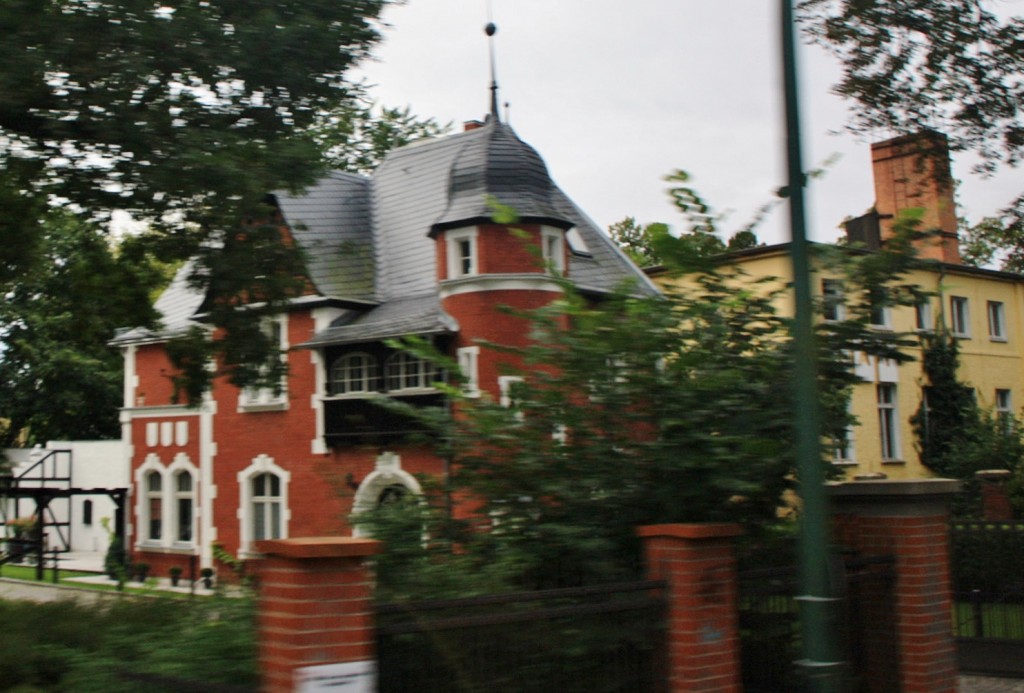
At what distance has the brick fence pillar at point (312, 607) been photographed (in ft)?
15.7

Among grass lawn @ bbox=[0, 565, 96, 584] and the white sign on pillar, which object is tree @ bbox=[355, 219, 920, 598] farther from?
grass lawn @ bbox=[0, 565, 96, 584]

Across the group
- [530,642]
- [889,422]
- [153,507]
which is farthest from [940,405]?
[530,642]

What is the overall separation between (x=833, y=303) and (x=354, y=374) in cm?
2319

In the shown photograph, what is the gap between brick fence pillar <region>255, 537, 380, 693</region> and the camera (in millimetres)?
4777

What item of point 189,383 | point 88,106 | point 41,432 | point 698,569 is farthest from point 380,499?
point 41,432

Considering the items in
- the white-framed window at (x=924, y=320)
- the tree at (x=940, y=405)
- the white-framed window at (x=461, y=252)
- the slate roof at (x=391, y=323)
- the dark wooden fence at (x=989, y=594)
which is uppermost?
the white-framed window at (x=461, y=252)

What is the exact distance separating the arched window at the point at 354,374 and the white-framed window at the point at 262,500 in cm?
318

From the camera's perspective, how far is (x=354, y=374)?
30094 mm

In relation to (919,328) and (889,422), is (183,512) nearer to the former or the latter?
(889,422)

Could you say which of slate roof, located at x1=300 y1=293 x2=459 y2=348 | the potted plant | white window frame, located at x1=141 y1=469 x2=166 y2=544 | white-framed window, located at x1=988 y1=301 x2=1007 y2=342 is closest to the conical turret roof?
slate roof, located at x1=300 y1=293 x2=459 y2=348

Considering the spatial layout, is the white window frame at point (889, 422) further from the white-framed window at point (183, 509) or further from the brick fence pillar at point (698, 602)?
the brick fence pillar at point (698, 602)

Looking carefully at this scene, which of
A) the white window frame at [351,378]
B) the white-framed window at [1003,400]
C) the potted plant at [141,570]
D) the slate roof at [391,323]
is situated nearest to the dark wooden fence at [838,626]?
the potted plant at [141,570]

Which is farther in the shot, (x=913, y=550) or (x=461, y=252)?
(x=461, y=252)

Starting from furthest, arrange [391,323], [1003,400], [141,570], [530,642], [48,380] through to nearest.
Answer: [48,380], [1003,400], [391,323], [141,570], [530,642]
